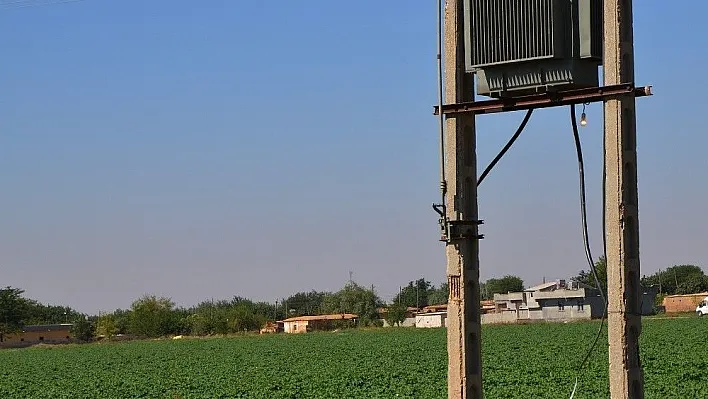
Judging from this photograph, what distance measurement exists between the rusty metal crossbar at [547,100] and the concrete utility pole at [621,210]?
6cm

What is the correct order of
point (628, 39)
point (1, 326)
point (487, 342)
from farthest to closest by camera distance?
point (1, 326) < point (487, 342) < point (628, 39)

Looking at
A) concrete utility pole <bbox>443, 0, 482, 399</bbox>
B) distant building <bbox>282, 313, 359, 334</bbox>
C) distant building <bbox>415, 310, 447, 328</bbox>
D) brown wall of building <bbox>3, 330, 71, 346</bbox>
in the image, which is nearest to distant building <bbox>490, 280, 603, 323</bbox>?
distant building <bbox>415, 310, 447, 328</bbox>

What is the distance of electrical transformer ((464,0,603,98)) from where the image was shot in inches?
293

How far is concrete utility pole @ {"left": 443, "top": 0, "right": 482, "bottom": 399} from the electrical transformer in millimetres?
161

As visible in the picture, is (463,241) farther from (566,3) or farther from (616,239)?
(566,3)

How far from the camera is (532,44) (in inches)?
298

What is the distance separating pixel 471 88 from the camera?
8.19 m

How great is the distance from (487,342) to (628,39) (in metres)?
49.9

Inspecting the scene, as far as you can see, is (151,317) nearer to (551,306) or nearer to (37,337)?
(37,337)

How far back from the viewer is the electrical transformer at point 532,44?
7453mm

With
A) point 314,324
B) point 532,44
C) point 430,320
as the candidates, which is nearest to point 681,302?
point 430,320

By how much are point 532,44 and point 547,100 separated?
1.22ft

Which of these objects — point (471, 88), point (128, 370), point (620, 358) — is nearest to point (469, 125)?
point (471, 88)

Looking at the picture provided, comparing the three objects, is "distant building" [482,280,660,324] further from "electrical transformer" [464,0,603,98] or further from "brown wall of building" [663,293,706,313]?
"electrical transformer" [464,0,603,98]
